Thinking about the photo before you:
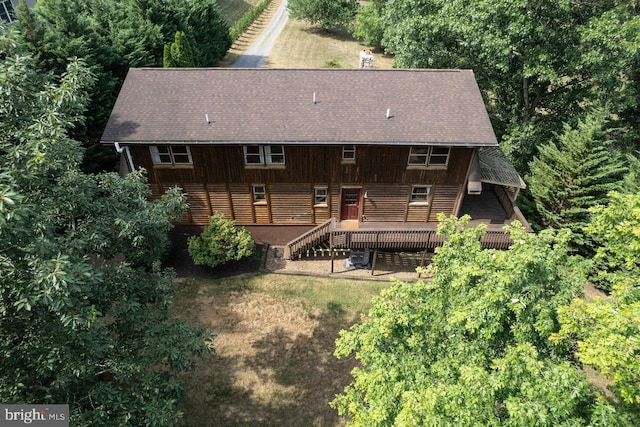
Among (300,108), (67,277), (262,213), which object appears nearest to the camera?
(67,277)

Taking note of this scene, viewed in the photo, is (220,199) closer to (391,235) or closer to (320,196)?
(320,196)

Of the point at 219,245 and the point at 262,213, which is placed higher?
the point at 262,213

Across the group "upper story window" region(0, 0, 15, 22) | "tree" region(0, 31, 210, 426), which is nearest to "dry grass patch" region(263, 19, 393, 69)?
"upper story window" region(0, 0, 15, 22)

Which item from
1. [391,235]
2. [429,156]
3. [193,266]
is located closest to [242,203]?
[193,266]

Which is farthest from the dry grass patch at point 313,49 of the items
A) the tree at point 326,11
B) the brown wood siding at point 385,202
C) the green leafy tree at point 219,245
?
the green leafy tree at point 219,245

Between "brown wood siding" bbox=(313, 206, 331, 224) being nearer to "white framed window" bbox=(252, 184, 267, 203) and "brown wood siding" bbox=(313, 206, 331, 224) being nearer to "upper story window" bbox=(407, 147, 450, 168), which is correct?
"white framed window" bbox=(252, 184, 267, 203)

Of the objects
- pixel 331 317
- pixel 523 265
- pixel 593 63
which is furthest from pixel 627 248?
pixel 593 63
